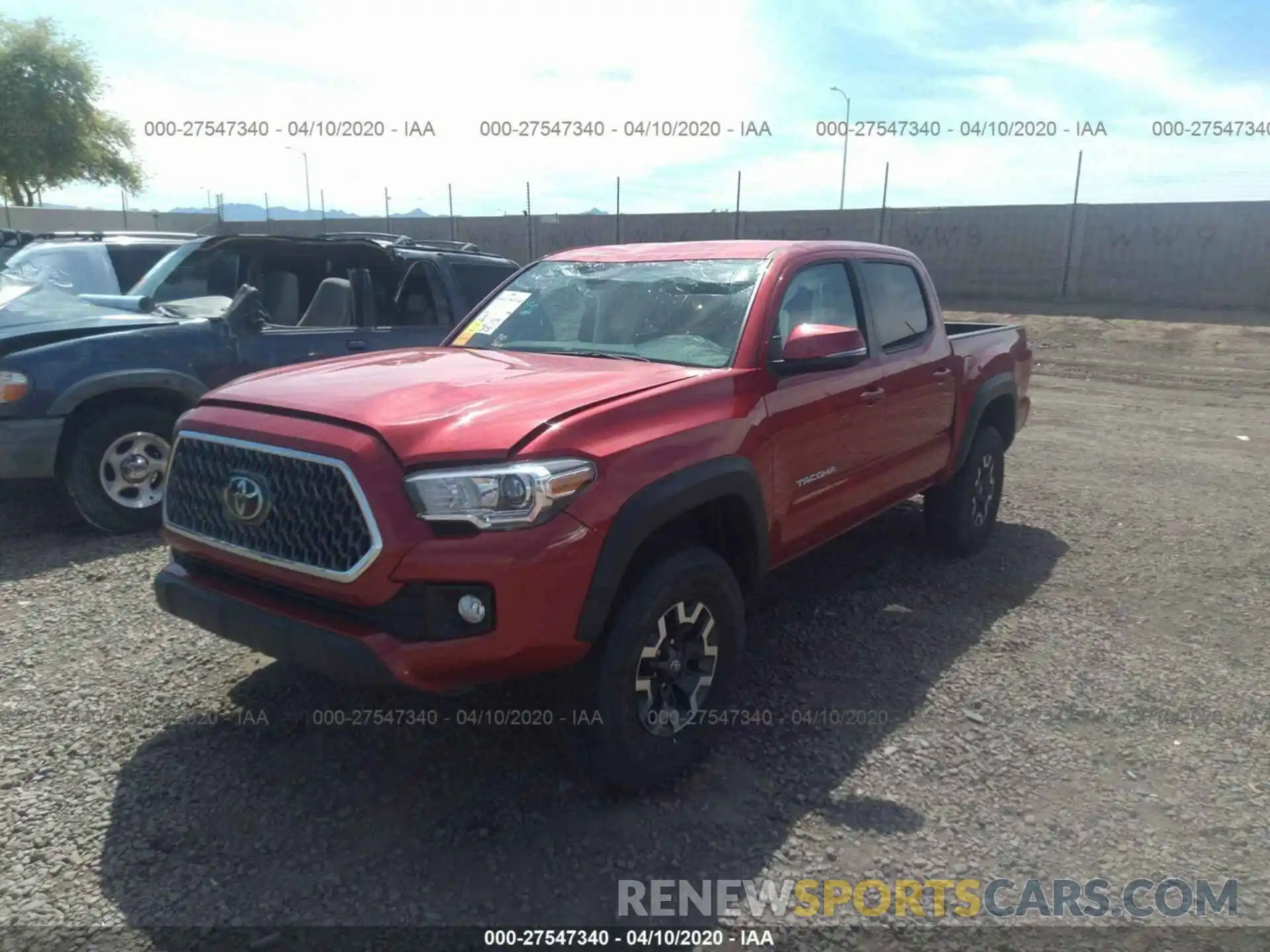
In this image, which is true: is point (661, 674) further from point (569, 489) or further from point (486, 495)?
point (486, 495)

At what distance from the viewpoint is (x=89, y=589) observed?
15.6ft

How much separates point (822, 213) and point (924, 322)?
2003 centimetres

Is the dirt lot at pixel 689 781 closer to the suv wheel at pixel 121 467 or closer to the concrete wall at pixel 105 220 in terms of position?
the suv wheel at pixel 121 467

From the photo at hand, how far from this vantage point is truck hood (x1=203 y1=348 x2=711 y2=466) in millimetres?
2758

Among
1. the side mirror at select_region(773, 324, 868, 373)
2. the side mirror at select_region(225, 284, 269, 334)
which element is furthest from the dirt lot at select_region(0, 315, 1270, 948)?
the side mirror at select_region(225, 284, 269, 334)

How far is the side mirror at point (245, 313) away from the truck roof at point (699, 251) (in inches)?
95.0

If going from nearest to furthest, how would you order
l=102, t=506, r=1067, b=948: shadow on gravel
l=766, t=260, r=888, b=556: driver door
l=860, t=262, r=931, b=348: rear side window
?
l=102, t=506, r=1067, b=948: shadow on gravel, l=766, t=260, r=888, b=556: driver door, l=860, t=262, r=931, b=348: rear side window

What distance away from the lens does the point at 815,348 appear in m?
3.51

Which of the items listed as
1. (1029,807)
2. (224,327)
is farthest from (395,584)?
(224,327)

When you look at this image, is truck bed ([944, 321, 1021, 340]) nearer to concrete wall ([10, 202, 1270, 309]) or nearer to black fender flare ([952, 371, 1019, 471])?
black fender flare ([952, 371, 1019, 471])

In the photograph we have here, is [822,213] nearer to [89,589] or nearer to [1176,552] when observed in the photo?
[1176,552]

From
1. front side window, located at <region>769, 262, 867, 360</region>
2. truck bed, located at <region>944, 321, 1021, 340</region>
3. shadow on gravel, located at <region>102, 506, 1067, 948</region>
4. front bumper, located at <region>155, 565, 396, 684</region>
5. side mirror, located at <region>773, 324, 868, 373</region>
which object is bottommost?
shadow on gravel, located at <region>102, 506, 1067, 948</region>

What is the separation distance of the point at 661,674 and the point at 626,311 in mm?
1679

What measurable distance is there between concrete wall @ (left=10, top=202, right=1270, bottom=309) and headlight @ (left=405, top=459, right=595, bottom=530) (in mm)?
21245
